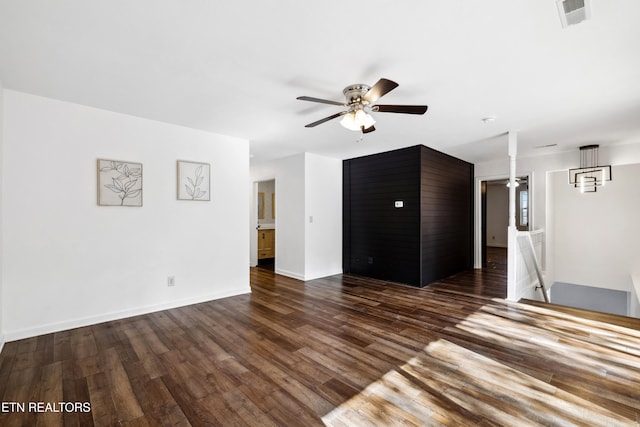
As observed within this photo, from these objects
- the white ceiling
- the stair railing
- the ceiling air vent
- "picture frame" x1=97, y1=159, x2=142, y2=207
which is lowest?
the stair railing

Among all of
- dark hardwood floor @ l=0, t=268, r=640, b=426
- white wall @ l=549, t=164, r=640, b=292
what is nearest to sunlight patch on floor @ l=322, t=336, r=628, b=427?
dark hardwood floor @ l=0, t=268, r=640, b=426

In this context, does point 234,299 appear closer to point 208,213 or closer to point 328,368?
point 208,213

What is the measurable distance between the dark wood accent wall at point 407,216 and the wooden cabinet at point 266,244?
7.84ft

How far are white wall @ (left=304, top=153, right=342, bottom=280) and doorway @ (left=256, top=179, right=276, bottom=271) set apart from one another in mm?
1731

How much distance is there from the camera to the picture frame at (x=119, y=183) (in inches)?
131

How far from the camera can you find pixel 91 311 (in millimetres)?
3262

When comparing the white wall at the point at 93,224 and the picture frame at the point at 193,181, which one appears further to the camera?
the picture frame at the point at 193,181

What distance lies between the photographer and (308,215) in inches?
220

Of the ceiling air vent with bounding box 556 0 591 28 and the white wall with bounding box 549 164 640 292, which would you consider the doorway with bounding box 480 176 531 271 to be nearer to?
the white wall with bounding box 549 164 640 292

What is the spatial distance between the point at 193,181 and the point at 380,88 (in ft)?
9.62

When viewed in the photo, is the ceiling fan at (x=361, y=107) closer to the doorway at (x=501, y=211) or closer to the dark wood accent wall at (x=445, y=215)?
the dark wood accent wall at (x=445, y=215)

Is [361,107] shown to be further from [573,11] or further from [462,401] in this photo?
[462,401]

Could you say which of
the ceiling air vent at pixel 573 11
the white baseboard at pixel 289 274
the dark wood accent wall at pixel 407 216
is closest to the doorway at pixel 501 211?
the dark wood accent wall at pixel 407 216

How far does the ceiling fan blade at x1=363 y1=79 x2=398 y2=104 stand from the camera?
7.04 feet
